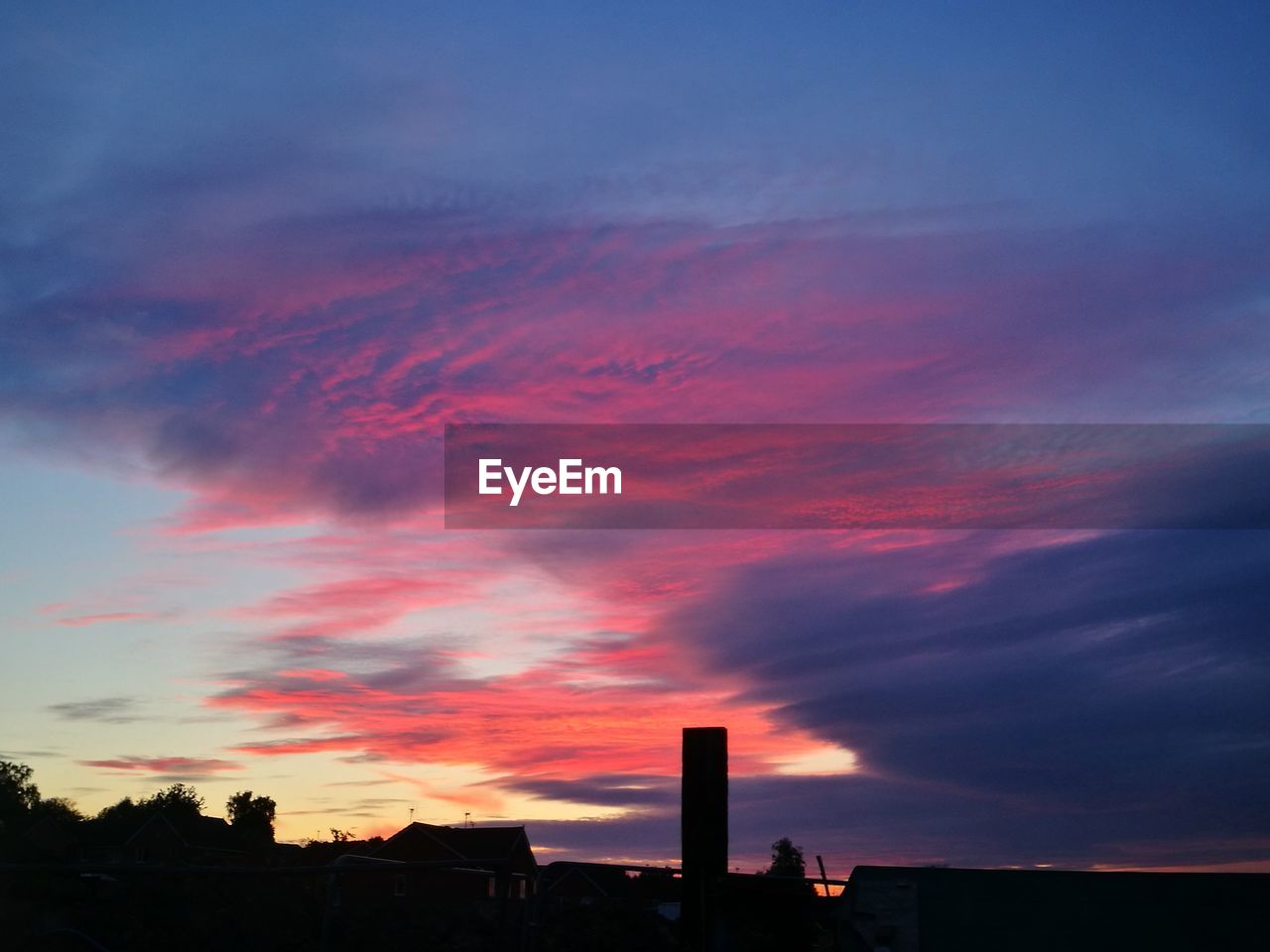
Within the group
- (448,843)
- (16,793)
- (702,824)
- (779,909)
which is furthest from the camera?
(16,793)

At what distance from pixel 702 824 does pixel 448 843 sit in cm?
5898

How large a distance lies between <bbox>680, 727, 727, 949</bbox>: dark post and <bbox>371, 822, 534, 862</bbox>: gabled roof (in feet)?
170

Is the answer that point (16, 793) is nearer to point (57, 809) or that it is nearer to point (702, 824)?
point (57, 809)

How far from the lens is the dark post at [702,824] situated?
11328 millimetres

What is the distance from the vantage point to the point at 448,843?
2613 inches

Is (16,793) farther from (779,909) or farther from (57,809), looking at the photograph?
(779,909)

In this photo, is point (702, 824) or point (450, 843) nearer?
point (702, 824)

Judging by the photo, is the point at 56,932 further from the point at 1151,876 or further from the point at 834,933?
the point at 1151,876

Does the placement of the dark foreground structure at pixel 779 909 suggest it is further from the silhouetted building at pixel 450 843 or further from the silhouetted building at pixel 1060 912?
the silhouetted building at pixel 450 843

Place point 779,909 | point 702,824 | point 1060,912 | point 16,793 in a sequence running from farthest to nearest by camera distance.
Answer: point 16,793, point 779,909, point 702,824, point 1060,912

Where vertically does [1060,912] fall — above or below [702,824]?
below

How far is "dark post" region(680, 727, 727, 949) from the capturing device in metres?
11.3

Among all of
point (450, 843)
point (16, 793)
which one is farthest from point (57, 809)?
point (450, 843)

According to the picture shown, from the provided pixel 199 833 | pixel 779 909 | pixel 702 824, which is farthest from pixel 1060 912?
pixel 199 833
